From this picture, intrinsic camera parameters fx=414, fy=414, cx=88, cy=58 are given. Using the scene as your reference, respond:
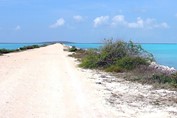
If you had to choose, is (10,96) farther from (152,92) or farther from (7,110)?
(152,92)

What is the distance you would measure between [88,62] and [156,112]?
49.4 feet

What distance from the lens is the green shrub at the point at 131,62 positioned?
22523mm

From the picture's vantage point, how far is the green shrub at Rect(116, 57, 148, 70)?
22523mm

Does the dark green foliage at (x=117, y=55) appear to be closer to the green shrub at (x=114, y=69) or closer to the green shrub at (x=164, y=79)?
the green shrub at (x=114, y=69)

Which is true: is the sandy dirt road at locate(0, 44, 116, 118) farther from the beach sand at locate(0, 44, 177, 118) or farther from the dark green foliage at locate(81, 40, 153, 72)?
the dark green foliage at locate(81, 40, 153, 72)

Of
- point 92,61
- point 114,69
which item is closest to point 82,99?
point 114,69

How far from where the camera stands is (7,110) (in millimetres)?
10789

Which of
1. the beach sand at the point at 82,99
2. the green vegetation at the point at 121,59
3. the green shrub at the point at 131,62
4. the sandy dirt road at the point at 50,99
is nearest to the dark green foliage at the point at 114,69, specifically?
the green vegetation at the point at 121,59

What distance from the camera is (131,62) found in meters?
22.8

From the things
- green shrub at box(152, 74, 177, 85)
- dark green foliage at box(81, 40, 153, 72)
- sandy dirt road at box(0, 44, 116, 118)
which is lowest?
sandy dirt road at box(0, 44, 116, 118)

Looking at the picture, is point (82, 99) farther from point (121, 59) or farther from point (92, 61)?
point (92, 61)

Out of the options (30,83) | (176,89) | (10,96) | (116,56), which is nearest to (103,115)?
(10,96)

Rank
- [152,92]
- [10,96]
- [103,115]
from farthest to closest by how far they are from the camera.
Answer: [152,92], [10,96], [103,115]

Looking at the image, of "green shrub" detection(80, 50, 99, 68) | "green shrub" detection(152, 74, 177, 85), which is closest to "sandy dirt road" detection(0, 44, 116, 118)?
"green shrub" detection(152, 74, 177, 85)
